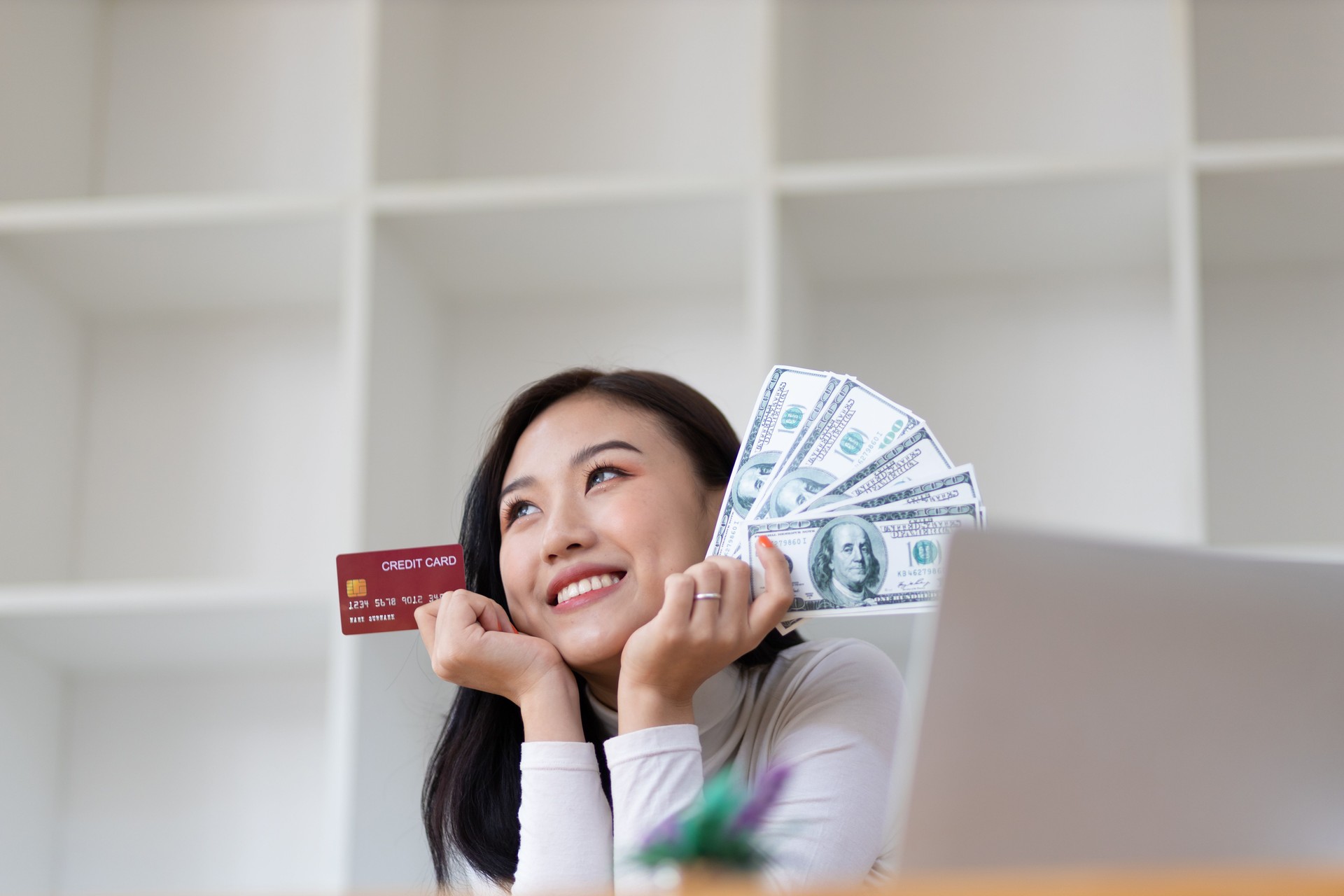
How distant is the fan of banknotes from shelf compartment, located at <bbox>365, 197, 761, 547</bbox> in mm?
696

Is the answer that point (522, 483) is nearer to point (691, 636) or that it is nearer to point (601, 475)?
point (601, 475)

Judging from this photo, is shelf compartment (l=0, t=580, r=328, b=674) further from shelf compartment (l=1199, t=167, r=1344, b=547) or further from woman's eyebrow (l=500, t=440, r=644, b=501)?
shelf compartment (l=1199, t=167, r=1344, b=547)

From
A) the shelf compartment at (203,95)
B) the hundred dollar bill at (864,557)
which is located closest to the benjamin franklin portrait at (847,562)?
the hundred dollar bill at (864,557)

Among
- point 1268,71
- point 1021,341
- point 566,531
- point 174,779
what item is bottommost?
point 174,779

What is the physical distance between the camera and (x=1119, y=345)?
2266 millimetres

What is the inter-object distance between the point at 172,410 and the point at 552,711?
1.49m

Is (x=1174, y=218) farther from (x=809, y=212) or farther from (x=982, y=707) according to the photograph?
(x=982, y=707)

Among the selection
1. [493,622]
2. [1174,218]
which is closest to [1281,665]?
[493,622]

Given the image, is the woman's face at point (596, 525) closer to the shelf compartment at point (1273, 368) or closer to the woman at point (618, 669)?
the woman at point (618, 669)

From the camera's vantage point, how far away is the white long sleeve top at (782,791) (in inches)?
45.5

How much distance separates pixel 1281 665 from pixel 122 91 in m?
2.43

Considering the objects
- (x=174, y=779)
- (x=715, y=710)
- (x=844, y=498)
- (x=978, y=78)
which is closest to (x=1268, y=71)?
(x=978, y=78)

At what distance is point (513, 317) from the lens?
8.03ft

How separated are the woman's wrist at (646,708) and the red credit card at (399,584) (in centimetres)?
24
